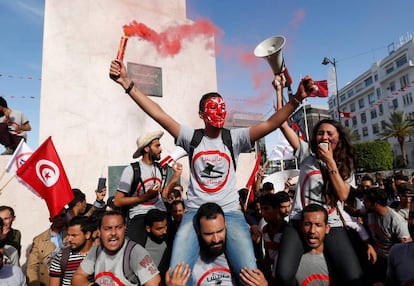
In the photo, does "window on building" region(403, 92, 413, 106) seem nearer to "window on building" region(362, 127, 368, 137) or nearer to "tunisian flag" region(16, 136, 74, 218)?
"window on building" region(362, 127, 368, 137)

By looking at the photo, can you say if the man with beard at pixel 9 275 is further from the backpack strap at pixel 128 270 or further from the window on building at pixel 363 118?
the window on building at pixel 363 118

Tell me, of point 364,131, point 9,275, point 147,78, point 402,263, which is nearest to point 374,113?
point 364,131

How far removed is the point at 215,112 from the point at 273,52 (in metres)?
1.11

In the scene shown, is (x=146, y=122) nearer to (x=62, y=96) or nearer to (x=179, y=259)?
(x=62, y=96)

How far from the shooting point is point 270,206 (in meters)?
4.08

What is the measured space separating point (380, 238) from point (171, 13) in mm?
9720

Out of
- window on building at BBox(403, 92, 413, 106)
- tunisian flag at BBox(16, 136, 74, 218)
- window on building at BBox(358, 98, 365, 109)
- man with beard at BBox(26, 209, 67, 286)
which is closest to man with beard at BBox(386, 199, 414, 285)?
man with beard at BBox(26, 209, 67, 286)

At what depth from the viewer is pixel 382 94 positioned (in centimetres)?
5709

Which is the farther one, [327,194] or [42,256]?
[42,256]

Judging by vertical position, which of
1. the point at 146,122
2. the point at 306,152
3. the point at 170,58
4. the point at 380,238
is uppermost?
the point at 170,58

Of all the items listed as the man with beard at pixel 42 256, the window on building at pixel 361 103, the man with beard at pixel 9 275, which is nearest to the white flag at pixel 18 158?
the man with beard at pixel 42 256

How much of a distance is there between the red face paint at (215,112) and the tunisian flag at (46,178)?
3487 millimetres

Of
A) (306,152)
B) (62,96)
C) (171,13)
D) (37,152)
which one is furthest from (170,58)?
(306,152)

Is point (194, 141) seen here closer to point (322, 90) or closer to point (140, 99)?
point (140, 99)
